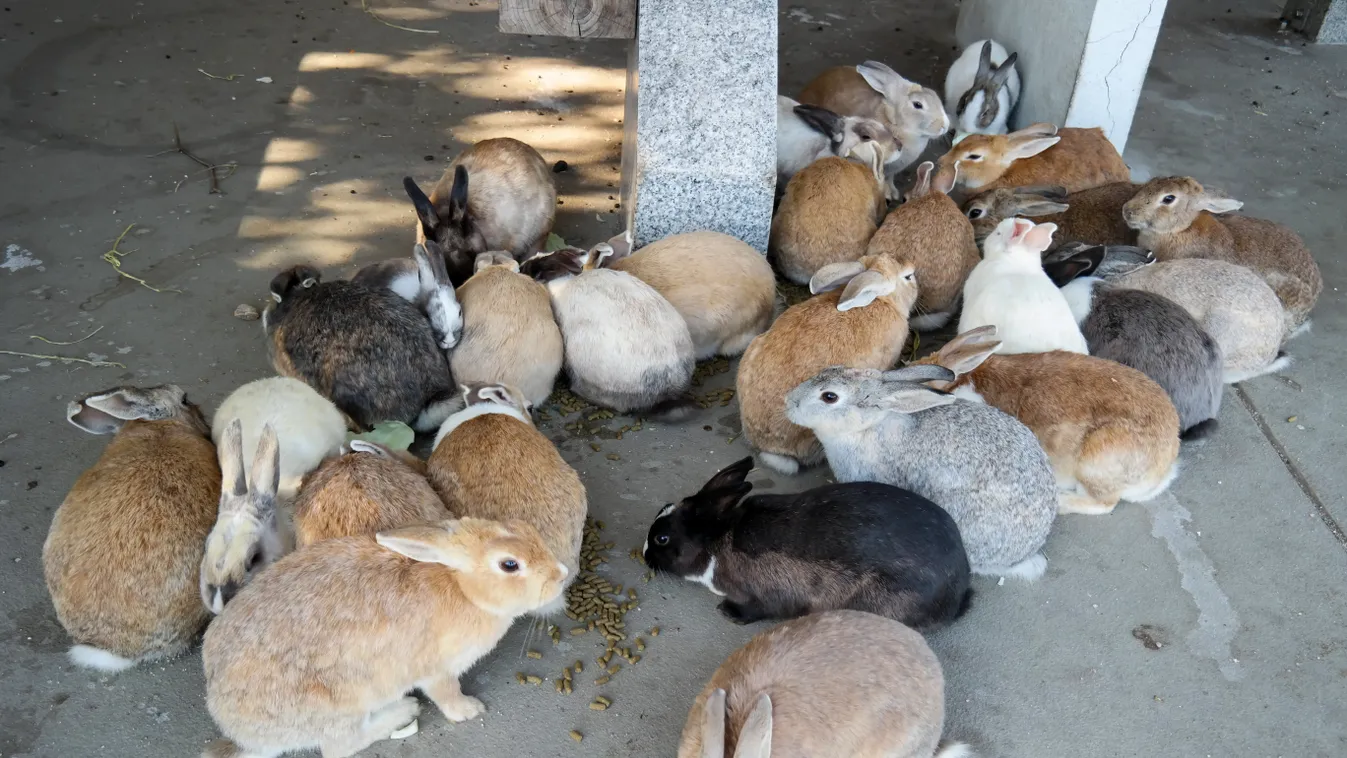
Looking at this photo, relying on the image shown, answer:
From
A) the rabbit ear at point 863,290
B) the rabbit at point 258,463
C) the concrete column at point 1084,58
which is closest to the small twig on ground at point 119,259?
the rabbit at point 258,463

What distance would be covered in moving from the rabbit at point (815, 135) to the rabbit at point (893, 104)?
29 centimetres

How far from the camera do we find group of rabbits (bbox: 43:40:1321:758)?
8.95ft

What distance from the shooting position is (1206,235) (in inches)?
187

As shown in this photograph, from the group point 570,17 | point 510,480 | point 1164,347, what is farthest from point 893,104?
point 510,480

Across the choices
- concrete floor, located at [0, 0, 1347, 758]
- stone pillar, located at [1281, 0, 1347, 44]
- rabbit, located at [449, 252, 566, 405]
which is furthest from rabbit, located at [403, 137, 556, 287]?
stone pillar, located at [1281, 0, 1347, 44]

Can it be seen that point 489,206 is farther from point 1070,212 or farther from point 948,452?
point 1070,212

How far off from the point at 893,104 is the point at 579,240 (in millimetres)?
1994

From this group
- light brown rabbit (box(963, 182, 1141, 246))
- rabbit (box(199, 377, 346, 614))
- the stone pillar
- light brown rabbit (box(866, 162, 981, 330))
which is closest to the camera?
rabbit (box(199, 377, 346, 614))

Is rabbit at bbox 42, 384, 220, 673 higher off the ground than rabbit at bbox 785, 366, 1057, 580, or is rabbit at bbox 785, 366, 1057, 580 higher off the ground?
rabbit at bbox 785, 366, 1057, 580

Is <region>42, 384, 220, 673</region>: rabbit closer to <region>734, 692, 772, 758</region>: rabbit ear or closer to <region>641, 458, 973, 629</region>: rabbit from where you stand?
<region>641, 458, 973, 629</region>: rabbit

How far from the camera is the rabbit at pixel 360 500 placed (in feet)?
9.67

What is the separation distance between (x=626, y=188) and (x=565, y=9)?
3.02 feet

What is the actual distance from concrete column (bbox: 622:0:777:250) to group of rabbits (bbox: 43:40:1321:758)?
28 centimetres

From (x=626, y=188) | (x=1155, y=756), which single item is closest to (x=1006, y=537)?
(x=1155, y=756)
